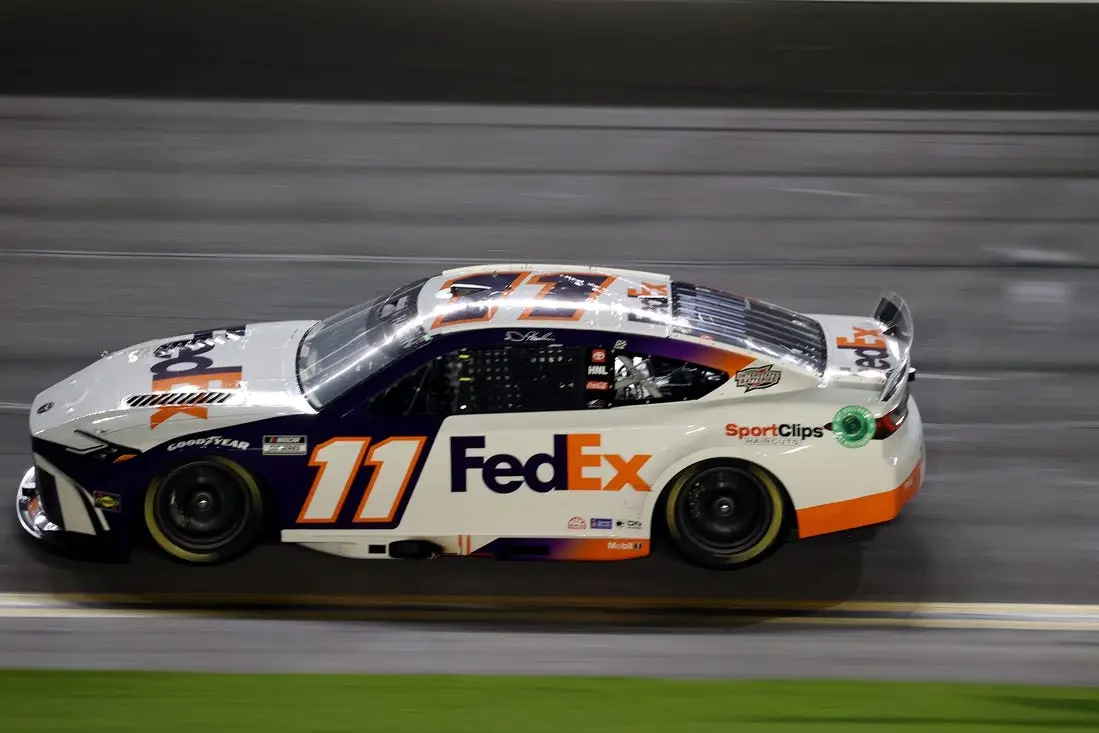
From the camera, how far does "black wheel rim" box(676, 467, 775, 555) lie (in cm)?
752

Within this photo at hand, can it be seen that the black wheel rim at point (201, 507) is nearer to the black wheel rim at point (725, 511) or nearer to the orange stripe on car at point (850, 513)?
the black wheel rim at point (725, 511)

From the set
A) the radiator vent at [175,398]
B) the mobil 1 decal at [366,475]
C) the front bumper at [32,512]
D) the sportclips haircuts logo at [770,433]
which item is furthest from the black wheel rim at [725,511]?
the front bumper at [32,512]

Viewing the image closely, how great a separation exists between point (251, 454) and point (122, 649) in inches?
43.5

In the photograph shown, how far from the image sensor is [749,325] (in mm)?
7871

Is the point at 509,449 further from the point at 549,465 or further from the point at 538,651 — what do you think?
the point at 538,651

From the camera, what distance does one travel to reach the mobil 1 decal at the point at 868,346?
7795 millimetres

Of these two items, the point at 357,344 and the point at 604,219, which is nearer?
the point at 357,344

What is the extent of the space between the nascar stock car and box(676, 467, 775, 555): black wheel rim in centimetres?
1

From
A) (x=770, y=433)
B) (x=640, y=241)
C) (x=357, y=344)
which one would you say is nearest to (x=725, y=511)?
(x=770, y=433)

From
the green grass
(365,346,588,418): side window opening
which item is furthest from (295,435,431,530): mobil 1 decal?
the green grass

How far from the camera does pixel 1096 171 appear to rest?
41.1ft

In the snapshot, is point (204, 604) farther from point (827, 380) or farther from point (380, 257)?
point (380, 257)

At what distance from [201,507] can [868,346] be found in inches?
142

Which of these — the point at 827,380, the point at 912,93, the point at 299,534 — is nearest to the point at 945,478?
the point at 827,380
